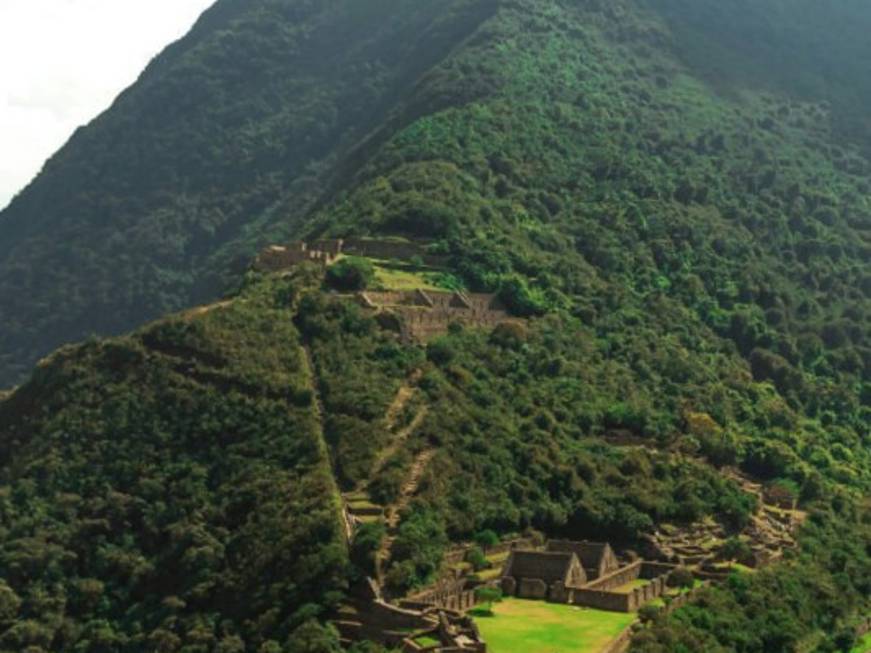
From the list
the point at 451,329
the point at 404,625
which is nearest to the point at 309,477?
the point at 404,625

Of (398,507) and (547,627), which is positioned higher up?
(398,507)

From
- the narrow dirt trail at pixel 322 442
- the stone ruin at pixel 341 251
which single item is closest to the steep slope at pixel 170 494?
the narrow dirt trail at pixel 322 442

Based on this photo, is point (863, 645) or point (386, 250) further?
point (386, 250)

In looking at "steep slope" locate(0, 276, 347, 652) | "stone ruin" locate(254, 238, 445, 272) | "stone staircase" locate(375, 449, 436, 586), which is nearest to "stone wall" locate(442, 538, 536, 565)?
"stone staircase" locate(375, 449, 436, 586)

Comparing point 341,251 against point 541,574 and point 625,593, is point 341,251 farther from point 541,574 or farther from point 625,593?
point 625,593

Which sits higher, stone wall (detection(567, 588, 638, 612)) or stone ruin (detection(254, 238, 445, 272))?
stone ruin (detection(254, 238, 445, 272))

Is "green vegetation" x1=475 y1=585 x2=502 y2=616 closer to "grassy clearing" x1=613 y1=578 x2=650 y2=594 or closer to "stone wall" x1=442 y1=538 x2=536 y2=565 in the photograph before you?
"stone wall" x1=442 y1=538 x2=536 y2=565

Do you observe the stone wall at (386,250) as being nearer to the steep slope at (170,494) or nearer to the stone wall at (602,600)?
the steep slope at (170,494)

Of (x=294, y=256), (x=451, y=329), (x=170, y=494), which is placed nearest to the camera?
(x=170, y=494)
